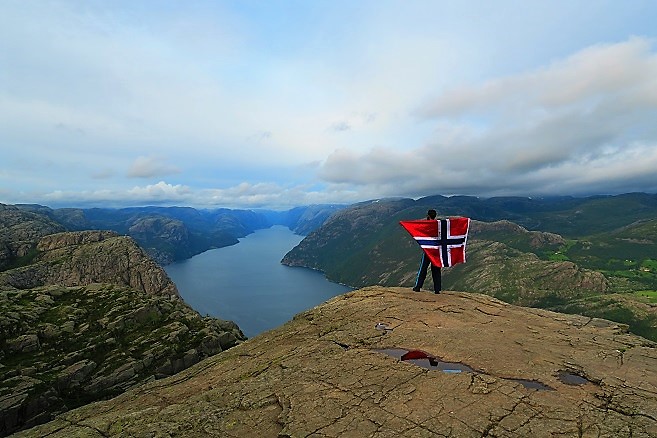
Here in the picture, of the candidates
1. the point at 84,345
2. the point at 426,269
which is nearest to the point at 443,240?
the point at 426,269

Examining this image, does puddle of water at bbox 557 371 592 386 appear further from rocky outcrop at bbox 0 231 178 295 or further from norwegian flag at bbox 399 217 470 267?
rocky outcrop at bbox 0 231 178 295

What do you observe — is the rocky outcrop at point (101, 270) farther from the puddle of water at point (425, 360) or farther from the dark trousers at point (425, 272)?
the puddle of water at point (425, 360)

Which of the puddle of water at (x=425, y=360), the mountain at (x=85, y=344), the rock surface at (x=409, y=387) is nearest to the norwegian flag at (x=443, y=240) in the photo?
the rock surface at (x=409, y=387)

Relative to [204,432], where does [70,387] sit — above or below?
below

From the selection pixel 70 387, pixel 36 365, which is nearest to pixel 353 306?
pixel 70 387

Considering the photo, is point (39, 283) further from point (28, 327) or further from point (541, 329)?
point (541, 329)

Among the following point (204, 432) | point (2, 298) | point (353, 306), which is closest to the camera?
point (204, 432)

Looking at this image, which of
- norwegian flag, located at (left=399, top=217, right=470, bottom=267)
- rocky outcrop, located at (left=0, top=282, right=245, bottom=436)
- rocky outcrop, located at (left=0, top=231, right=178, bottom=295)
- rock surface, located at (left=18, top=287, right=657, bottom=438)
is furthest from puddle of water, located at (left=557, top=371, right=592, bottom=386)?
rocky outcrop, located at (left=0, top=231, right=178, bottom=295)

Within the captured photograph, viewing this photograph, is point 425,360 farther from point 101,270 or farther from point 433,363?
point 101,270
